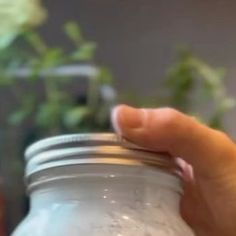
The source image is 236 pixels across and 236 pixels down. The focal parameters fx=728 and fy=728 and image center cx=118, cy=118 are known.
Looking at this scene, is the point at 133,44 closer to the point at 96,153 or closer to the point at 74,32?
the point at 74,32

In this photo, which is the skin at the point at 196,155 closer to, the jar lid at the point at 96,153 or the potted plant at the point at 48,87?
the jar lid at the point at 96,153

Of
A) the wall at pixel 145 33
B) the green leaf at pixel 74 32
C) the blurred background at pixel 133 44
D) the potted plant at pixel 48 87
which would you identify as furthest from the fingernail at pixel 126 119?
the wall at pixel 145 33

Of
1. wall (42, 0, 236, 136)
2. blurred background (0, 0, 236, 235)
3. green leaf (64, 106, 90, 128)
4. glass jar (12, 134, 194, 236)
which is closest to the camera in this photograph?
glass jar (12, 134, 194, 236)

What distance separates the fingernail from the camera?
393 mm

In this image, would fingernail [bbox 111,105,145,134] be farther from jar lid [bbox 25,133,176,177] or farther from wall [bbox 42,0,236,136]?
wall [bbox 42,0,236,136]

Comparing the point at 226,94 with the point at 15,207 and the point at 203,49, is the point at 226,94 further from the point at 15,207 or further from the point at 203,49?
the point at 15,207

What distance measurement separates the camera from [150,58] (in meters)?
1.35

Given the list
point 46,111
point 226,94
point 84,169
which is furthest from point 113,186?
point 226,94

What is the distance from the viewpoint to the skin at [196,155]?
396 millimetres

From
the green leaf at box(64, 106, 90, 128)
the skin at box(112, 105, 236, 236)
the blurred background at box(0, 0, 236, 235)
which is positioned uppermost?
the skin at box(112, 105, 236, 236)

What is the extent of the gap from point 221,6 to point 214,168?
0.96 meters

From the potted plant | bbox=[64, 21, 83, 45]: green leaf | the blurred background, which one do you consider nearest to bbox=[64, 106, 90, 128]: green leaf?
the potted plant

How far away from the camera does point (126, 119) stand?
40 cm

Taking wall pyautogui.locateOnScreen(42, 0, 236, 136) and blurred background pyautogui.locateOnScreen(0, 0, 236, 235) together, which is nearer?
blurred background pyautogui.locateOnScreen(0, 0, 236, 235)
